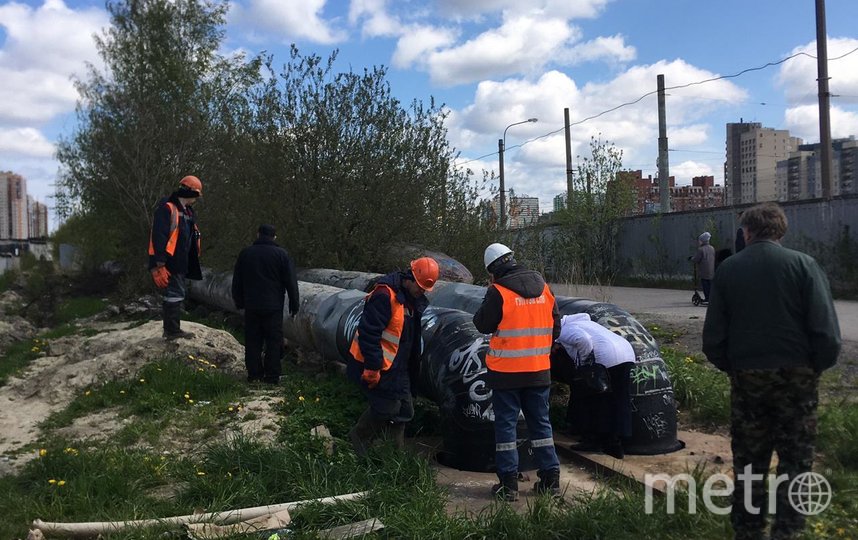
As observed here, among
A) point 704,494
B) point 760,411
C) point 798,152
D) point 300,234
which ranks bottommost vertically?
point 704,494


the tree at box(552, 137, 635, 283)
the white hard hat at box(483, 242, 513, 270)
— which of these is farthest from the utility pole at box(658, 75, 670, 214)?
the white hard hat at box(483, 242, 513, 270)

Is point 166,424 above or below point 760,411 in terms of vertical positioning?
below

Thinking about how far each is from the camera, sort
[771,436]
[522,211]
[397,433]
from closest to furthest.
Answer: [771,436], [397,433], [522,211]

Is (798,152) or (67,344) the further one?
(798,152)

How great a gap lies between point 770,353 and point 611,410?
2.13 m

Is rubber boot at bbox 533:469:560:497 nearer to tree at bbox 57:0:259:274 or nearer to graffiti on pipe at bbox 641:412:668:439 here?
graffiti on pipe at bbox 641:412:668:439

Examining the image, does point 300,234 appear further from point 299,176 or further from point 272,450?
point 272,450

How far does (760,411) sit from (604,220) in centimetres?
2307

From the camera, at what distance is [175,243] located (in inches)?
299

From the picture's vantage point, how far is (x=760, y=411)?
363 centimetres

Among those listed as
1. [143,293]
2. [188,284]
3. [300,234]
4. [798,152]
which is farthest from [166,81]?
[798,152]

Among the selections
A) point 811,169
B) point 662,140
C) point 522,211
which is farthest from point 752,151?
point 522,211

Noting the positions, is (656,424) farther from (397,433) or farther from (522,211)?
(522,211)

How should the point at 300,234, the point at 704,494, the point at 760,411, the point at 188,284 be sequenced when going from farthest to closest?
the point at 188,284 → the point at 300,234 → the point at 704,494 → the point at 760,411
